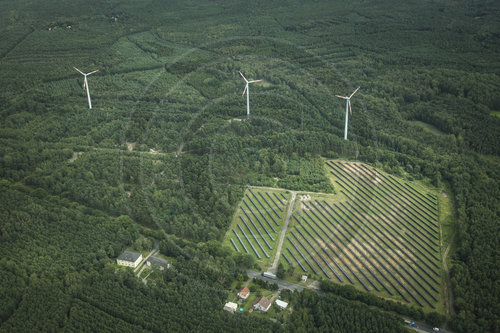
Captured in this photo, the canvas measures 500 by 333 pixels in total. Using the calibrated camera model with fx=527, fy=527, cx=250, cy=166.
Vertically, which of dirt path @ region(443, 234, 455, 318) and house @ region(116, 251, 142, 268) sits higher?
house @ region(116, 251, 142, 268)

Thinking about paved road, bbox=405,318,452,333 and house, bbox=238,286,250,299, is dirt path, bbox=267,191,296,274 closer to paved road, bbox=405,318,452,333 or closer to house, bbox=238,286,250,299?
house, bbox=238,286,250,299

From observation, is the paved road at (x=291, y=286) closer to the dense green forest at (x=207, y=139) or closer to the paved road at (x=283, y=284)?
the paved road at (x=283, y=284)

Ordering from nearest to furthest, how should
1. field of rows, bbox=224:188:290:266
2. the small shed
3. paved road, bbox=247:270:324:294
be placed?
paved road, bbox=247:270:324:294 < the small shed < field of rows, bbox=224:188:290:266

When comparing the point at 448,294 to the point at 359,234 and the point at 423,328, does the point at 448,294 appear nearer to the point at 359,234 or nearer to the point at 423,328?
the point at 423,328

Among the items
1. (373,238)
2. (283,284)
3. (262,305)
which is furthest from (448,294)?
(262,305)

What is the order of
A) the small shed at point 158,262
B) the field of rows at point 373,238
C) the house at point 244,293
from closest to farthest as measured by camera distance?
the house at point 244,293
the field of rows at point 373,238
the small shed at point 158,262

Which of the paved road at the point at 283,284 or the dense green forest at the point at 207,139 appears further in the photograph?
the paved road at the point at 283,284

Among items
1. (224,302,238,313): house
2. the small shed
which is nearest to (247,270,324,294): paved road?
(224,302,238,313): house

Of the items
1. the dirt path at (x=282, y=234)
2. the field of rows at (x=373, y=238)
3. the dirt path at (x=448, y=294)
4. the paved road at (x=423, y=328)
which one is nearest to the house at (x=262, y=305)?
the dirt path at (x=282, y=234)
